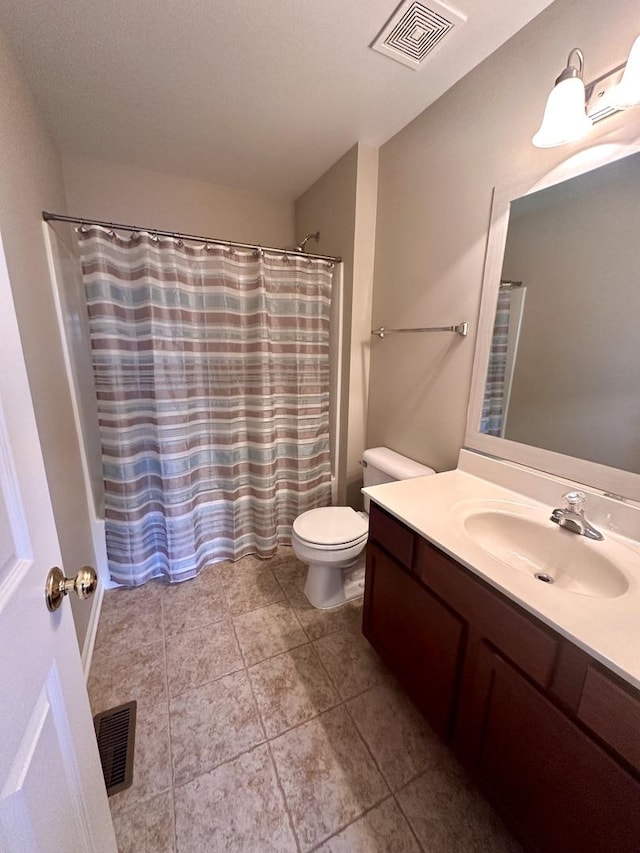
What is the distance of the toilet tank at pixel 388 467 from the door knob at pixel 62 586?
1.33 metres

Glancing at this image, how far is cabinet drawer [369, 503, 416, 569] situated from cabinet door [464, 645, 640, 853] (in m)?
0.33

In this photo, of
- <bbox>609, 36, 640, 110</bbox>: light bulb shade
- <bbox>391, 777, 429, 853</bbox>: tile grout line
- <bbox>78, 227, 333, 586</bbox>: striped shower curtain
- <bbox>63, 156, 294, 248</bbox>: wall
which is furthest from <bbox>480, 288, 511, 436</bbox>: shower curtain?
<bbox>63, 156, 294, 248</bbox>: wall

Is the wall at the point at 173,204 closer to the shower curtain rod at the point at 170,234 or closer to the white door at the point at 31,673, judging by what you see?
the shower curtain rod at the point at 170,234

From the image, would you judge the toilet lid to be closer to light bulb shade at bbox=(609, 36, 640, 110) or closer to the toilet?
the toilet

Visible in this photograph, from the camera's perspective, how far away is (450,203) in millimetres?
1497

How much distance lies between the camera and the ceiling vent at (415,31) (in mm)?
1117

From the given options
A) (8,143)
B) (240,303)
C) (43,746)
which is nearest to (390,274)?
(240,303)

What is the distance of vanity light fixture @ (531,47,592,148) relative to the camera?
0.93m

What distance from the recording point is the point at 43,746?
0.53 metres

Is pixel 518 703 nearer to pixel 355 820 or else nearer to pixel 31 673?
pixel 355 820

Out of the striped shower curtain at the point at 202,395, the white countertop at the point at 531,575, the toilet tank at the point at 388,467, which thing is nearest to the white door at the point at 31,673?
the white countertop at the point at 531,575

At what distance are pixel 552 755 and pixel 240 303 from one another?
80.4 inches

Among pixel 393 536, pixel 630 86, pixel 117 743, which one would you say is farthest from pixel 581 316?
pixel 117 743

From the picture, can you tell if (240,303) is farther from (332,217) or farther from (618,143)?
(618,143)
